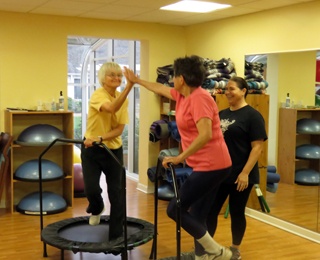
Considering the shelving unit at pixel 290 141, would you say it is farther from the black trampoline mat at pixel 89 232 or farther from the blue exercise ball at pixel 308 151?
the black trampoline mat at pixel 89 232

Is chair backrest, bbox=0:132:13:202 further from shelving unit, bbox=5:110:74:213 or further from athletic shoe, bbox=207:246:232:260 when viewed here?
athletic shoe, bbox=207:246:232:260

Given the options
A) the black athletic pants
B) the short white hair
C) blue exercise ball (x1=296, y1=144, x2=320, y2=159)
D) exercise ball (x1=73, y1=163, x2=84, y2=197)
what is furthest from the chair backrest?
blue exercise ball (x1=296, y1=144, x2=320, y2=159)

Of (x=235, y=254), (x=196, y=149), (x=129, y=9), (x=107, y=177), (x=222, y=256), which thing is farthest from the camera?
(x=129, y=9)

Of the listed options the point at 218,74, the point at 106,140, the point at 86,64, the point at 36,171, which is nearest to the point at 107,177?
the point at 106,140

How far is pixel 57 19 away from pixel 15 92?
1114mm

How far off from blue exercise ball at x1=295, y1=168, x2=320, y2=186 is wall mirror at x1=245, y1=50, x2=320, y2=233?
41 mm

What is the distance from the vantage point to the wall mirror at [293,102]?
5145 mm

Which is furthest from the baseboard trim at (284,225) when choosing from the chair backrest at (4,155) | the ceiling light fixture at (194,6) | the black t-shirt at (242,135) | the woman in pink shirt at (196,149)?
the chair backrest at (4,155)

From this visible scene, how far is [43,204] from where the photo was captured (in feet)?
19.1

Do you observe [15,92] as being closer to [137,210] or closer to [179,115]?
[137,210]

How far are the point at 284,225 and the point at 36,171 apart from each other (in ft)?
9.75

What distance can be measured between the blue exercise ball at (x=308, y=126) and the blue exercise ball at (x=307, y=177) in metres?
0.42

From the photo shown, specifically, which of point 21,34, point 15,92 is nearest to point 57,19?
point 21,34

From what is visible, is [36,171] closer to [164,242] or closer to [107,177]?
[164,242]
